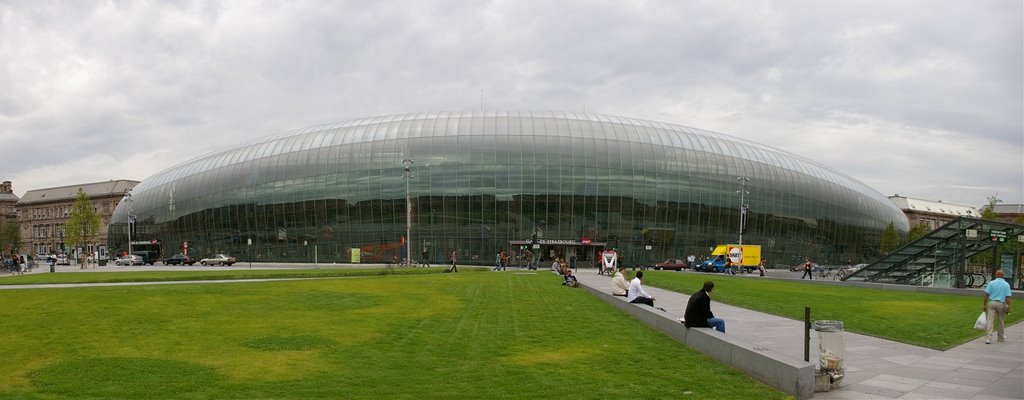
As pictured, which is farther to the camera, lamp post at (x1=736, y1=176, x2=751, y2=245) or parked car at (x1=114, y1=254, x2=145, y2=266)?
parked car at (x1=114, y1=254, x2=145, y2=266)

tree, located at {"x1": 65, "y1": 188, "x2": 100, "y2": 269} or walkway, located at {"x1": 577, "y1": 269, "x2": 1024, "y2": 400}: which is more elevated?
tree, located at {"x1": 65, "y1": 188, "x2": 100, "y2": 269}

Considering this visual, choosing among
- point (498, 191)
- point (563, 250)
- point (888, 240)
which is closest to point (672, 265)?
point (563, 250)

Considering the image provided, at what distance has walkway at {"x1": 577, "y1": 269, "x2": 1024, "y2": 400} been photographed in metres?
9.52

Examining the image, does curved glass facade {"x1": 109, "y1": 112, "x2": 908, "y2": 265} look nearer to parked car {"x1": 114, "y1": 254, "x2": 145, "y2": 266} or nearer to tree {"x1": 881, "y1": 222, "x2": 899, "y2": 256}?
parked car {"x1": 114, "y1": 254, "x2": 145, "y2": 266}

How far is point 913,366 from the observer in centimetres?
1154

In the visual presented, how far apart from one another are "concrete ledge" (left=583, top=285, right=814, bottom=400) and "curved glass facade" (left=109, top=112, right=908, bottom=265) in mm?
60583

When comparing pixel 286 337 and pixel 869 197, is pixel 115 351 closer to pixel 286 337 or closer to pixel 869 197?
pixel 286 337

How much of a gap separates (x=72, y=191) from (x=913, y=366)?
640 feet

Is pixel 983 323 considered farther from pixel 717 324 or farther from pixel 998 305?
pixel 717 324

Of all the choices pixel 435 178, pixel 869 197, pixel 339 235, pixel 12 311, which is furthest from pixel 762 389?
pixel 869 197

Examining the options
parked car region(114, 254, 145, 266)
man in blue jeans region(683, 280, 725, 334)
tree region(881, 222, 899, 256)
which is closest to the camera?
man in blue jeans region(683, 280, 725, 334)

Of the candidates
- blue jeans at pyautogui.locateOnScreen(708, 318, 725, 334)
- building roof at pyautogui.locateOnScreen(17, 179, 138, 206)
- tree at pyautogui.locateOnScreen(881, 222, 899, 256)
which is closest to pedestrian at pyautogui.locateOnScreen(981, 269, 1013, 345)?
blue jeans at pyautogui.locateOnScreen(708, 318, 725, 334)

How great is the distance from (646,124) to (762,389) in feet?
257

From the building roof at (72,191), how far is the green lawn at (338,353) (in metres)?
157
